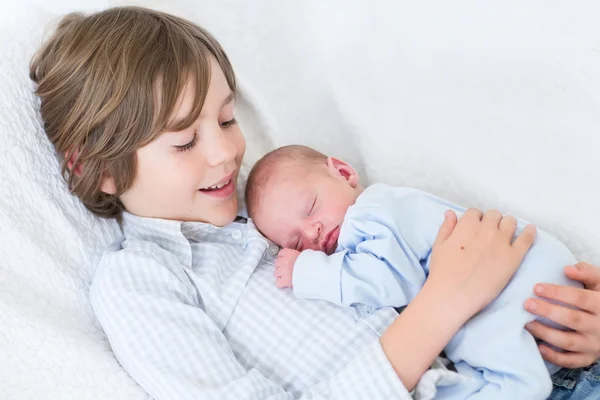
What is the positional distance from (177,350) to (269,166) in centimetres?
43

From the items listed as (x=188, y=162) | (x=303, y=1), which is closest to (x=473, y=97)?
(x=303, y=1)

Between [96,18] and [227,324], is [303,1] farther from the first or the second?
[227,324]

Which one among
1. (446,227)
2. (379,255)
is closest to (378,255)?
(379,255)

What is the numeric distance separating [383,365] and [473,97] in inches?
25.4

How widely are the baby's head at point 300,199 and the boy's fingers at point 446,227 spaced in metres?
0.22

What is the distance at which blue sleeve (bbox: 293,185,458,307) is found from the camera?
1.17 metres

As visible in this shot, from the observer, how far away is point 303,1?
167 centimetres

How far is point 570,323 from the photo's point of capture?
1085mm

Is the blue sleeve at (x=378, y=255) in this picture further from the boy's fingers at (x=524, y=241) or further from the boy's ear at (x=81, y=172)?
the boy's ear at (x=81, y=172)

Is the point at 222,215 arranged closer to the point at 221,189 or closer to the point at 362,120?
the point at 221,189

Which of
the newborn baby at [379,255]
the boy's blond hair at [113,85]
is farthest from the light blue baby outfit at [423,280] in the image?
the boy's blond hair at [113,85]

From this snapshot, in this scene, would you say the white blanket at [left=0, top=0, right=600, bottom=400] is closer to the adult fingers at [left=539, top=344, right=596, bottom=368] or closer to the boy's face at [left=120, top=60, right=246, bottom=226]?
the boy's face at [left=120, top=60, right=246, bottom=226]

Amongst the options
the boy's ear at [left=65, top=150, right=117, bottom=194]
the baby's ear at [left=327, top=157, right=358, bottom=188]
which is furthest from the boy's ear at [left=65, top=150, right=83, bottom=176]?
the baby's ear at [left=327, top=157, right=358, bottom=188]

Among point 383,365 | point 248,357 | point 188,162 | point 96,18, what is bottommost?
point 248,357
